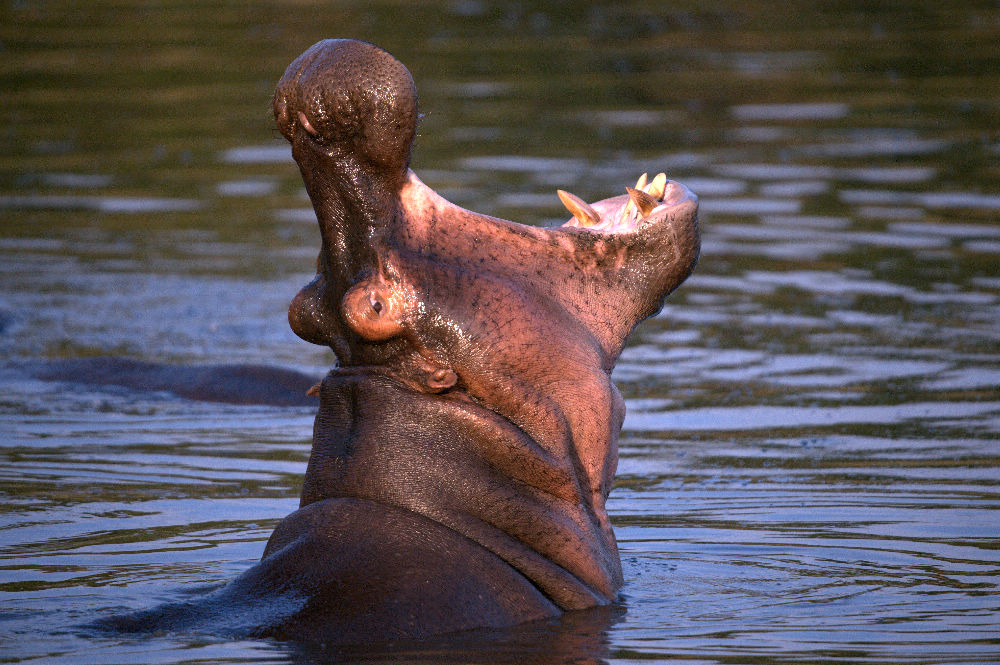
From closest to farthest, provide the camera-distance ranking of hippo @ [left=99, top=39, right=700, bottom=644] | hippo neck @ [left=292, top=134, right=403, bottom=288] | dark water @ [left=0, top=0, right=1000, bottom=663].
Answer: hippo @ [left=99, top=39, right=700, bottom=644], hippo neck @ [left=292, top=134, right=403, bottom=288], dark water @ [left=0, top=0, right=1000, bottom=663]

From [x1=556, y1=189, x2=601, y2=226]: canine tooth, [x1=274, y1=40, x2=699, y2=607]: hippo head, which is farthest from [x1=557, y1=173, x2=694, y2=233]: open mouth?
[x1=274, y1=40, x2=699, y2=607]: hippo head

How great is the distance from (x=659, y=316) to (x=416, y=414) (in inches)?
251

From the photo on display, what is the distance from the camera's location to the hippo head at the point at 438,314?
4734mm

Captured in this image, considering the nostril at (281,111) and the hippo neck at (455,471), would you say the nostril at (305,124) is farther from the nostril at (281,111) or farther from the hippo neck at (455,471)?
the hippo neck at (455,471)

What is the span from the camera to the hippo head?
473 cm

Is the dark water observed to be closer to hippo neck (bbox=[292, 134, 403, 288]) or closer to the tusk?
hippo neck (bbox=[292, 134, 403, 288])

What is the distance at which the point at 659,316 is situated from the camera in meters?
11.1

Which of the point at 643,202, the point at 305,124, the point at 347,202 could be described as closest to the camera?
the point at 305,124

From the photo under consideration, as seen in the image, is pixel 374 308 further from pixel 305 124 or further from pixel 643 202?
pixel 643 202

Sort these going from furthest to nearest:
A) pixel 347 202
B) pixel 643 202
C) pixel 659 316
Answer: pixel 659 316 → pixel 643 202 → pixel 347 202

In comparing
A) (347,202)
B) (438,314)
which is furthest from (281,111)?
(438,314)

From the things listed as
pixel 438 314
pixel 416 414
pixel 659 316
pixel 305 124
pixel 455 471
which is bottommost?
pixel 659 316

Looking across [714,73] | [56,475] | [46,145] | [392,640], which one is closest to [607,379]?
[392,640]

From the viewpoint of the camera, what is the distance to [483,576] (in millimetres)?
4777
